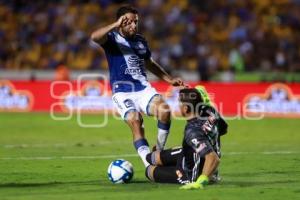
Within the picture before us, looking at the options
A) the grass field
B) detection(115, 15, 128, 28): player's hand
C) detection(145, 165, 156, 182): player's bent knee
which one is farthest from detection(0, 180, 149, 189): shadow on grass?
detection(115, 15, 128, 28): player's hand

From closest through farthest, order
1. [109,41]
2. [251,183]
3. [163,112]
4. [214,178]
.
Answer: [214,178] < [251,183] < [109,41] < [163,112]

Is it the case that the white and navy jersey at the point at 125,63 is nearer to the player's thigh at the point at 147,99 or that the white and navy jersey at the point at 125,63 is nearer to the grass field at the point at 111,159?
the player's thigh at the point at 147,99

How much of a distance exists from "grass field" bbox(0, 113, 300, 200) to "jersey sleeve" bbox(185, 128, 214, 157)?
1.67 feet

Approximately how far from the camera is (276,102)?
1021 inches

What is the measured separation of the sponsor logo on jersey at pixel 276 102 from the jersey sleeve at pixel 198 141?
15.7 meters

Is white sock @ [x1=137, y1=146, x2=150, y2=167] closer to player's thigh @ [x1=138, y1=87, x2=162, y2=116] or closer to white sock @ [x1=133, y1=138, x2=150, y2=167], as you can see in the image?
white sock @ [x1=133, y1=138, x2=150, y2=167]

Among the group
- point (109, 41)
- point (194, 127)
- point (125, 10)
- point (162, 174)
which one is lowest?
point (162, 174)

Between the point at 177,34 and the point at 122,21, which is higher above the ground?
the point at 177,34

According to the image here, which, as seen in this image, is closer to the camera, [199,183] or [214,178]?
[199,183]

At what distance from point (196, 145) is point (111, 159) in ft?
16.1

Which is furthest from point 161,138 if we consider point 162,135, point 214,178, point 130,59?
point 214,178

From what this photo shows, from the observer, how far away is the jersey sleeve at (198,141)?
10008mm

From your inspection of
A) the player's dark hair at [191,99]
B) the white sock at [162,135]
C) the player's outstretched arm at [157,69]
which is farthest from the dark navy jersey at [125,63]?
the player's dark hair at [191,99]

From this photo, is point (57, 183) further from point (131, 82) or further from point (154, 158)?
point (131, 82)
